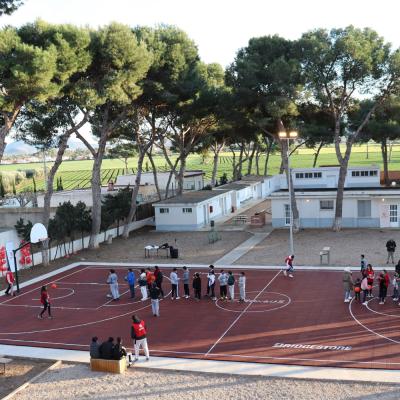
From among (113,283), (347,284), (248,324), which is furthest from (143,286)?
(347,284)

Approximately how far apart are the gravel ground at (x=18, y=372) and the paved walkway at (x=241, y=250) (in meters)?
15.1

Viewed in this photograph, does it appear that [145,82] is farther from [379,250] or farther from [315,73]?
[379,250]

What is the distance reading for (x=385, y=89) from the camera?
123 feet

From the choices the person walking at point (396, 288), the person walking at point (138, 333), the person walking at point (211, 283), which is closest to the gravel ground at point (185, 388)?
the person walking at point (138, 333)

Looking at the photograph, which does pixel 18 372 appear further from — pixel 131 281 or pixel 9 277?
pixel 9 277

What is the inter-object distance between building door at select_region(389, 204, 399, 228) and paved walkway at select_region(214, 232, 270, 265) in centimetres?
901

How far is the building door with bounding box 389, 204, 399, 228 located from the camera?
38812 millimetres

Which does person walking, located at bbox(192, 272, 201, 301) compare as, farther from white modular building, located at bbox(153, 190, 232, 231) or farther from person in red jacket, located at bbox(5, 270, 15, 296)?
white modular building, located at bbox(153, 190, 232, 231)

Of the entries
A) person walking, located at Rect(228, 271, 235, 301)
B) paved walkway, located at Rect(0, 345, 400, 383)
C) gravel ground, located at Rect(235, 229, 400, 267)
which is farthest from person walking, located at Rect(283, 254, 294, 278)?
paved walkway, located at Rect(0, 345, 400, 383)

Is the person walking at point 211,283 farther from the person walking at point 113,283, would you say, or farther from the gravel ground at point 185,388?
the gravel ground at point 185,388

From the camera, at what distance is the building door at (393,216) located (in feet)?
127

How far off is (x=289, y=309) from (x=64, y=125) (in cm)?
2015

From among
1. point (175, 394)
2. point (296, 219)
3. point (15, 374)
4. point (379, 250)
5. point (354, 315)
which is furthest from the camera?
point (296, 219)

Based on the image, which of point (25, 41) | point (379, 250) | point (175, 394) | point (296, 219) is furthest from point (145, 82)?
point (175, 394)
